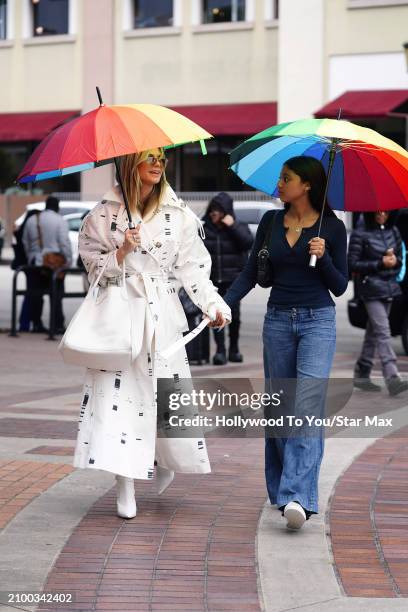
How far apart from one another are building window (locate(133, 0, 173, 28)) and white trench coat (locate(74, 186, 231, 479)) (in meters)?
31.8

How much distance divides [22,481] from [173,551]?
1.57m

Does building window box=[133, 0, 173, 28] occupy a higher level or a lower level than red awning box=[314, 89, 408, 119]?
higher

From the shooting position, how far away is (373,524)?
6242 mm

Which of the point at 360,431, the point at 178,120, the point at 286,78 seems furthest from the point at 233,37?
the point at 178,120

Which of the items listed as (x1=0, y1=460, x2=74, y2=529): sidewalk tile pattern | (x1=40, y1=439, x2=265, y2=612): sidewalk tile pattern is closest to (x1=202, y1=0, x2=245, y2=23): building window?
(x1=0, y1=460, x2=74, y2=529): sidewalk tile pattern

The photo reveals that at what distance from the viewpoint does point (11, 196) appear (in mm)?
39406

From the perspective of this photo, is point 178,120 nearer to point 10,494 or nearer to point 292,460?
point 292,460

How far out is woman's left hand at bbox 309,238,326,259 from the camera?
6047mm

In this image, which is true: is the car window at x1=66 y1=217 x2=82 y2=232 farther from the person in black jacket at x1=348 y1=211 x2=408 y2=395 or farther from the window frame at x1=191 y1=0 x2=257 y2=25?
the person in black jacket at x1=348 y1=211 x2=408 y2=395

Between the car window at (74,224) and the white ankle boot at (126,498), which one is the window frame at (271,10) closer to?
the car window at (74,224)

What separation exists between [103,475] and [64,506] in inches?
29.6

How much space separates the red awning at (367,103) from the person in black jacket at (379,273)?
65.9ft

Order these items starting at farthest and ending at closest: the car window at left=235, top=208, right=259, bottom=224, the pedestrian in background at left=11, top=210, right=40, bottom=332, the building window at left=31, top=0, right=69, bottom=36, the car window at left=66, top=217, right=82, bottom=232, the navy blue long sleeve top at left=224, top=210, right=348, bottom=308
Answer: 1. the building window at left=31, top=0, right=69, bottom=36
2. the car window at left=66, top=217, right=82, bottom=232
3. the car window at left=235, top=208, right=259, bottom=224
4. the pedestrian in background at left=11, top=210, right=40, bottom=332
5. the navy blue long sleeve top at left=224, top=210, right=348, bottom=308

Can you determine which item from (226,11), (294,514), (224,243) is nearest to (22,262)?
(224,243)
